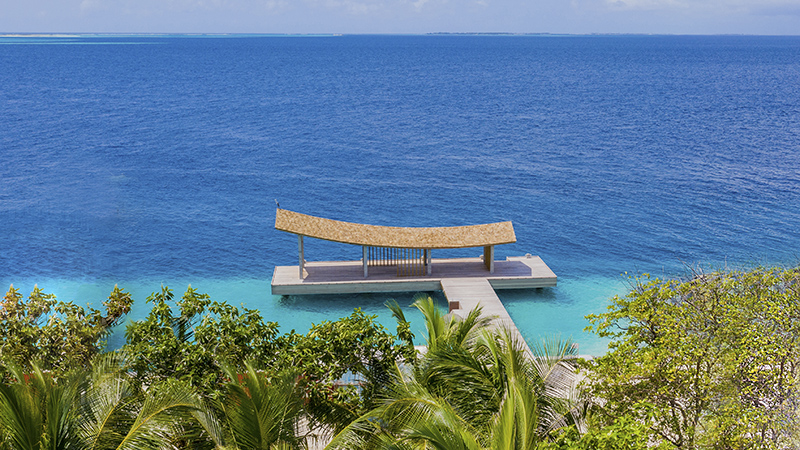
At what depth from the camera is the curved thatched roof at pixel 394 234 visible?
24.7 metres

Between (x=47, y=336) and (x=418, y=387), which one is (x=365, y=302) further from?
(x=418, y=387)

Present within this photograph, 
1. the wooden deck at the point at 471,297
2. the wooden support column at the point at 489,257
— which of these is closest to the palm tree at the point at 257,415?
the wooden deck at the point at 471,297

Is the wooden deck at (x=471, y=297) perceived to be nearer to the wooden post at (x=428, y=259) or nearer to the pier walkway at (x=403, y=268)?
the pier walkway at (x=403, y=268)

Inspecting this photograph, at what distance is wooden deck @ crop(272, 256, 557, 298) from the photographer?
81.8 feet

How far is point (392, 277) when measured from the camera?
1008 inches

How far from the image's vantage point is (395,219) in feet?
127

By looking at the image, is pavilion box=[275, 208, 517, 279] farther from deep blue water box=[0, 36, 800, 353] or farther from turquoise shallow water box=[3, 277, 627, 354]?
deep blue water box=[0, 36, 800, 353]

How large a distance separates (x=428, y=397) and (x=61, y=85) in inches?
4429

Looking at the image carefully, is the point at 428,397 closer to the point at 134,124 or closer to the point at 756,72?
the point at 134,124

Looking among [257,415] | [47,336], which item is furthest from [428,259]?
[257,415]

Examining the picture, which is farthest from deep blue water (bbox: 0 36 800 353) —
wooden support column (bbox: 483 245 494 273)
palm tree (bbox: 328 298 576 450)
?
palm tree (bbox: 328 298 576 450)

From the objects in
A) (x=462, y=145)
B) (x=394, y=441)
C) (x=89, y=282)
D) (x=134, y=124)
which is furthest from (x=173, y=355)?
(x=134, y=124)

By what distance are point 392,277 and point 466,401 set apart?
15.5 m

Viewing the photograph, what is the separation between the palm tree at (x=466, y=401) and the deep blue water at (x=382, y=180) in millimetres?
12042
